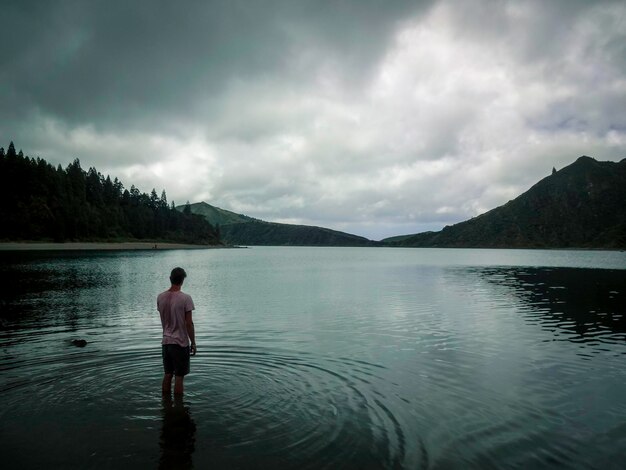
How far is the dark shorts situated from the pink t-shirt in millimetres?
196

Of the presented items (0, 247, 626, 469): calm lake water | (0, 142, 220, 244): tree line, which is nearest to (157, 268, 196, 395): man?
(0, 247, 626, 469): calm lake water

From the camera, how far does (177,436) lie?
9.49m

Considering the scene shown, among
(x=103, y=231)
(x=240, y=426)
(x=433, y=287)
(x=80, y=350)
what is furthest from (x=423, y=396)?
(x=103, y=231)

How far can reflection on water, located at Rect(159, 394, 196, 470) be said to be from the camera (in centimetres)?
836

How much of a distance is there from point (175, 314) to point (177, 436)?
3.02m

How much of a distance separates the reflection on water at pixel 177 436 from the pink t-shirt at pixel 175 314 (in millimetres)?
1712

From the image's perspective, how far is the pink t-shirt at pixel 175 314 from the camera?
36.5 ft

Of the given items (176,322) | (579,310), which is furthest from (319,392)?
(579,310)

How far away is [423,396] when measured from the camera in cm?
1294

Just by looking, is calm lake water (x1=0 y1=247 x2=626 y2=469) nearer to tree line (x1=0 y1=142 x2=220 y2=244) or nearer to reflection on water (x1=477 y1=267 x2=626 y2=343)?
reflection on water (x1=477 y1=267 x2=626 y2=343)

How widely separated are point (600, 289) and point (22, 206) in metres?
168

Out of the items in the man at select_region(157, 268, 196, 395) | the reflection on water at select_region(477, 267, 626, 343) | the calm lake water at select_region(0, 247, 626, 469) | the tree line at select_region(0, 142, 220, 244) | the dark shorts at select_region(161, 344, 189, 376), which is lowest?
the reflection on water at select_region(477, 267, 626, 343)

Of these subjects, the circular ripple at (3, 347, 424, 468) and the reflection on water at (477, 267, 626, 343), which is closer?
the circular ripple at (3, 347, 424, 468)

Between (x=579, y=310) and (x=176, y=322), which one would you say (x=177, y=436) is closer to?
(x=176, y=322)
